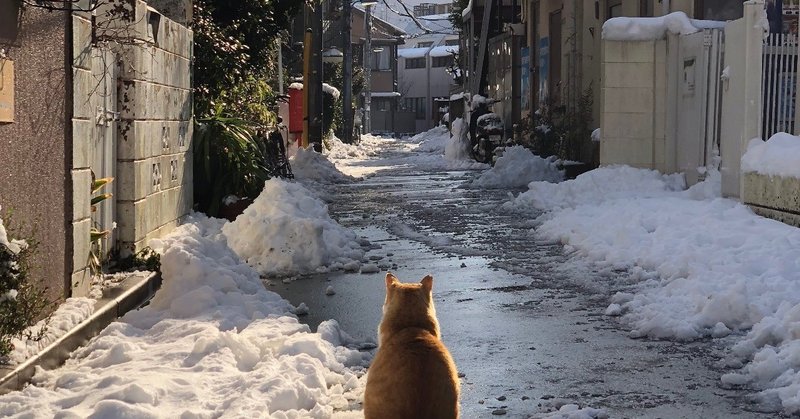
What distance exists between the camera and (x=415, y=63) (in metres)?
92.5

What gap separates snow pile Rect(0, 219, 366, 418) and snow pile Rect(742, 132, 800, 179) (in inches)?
229

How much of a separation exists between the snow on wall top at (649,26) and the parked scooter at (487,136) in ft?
42.8

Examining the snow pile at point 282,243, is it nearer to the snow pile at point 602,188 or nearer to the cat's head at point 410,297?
the snow pile at point 602,188

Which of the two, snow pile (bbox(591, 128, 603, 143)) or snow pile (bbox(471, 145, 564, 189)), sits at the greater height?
snow pile (bbox(591, 128, 603, 143))

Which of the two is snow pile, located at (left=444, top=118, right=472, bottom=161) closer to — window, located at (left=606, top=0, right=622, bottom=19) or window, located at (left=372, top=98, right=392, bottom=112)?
window, located at (left=606, top=0, right=622, bottom=19)

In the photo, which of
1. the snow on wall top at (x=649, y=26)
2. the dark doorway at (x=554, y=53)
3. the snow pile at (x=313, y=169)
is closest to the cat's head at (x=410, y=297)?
the snow on wall top at (x=649, y=26)

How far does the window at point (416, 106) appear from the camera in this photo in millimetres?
91125

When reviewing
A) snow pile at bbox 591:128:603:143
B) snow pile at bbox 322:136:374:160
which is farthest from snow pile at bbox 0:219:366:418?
snow pile at bbox 322:136:374:160

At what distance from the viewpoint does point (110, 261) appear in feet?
31.5

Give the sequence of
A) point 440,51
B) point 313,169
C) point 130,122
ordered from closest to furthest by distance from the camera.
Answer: point 130,122 → point 313,169 → point 440,51

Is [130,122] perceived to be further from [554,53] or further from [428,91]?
[428,91]

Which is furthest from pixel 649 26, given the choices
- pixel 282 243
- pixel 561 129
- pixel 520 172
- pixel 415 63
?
pixel 415 63

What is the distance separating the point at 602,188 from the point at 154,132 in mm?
7745

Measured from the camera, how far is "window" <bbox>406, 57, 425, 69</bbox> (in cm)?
9146
